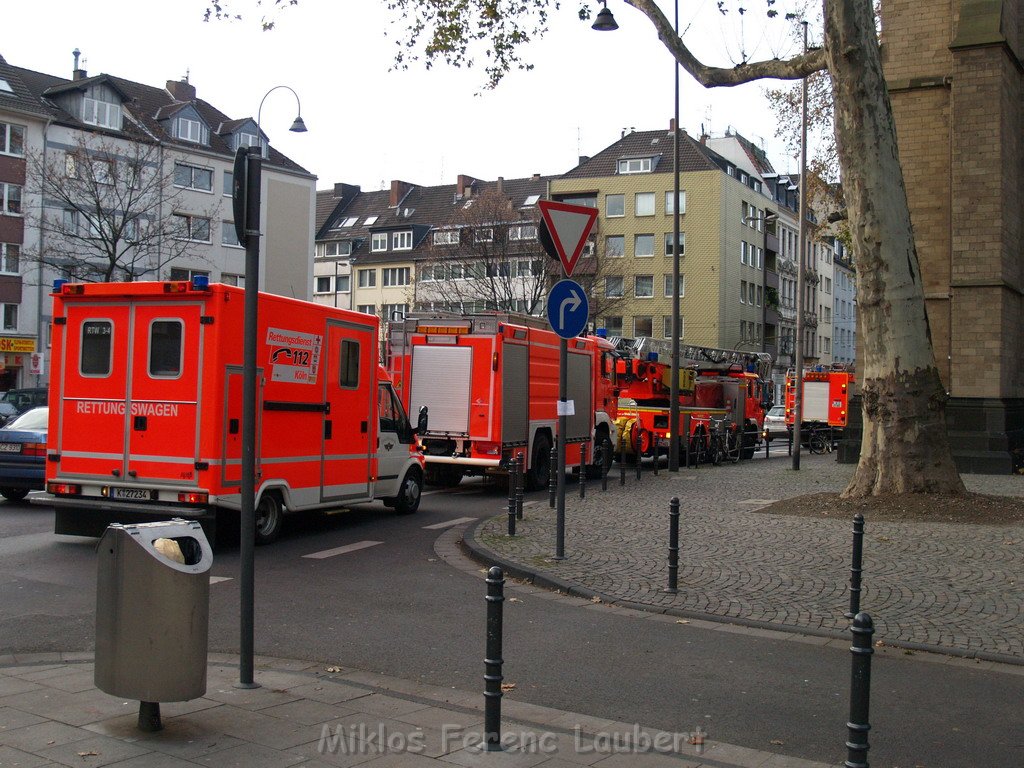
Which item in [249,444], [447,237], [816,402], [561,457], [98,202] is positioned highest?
[447,237]

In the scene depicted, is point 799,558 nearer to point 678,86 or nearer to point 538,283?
point 678,86

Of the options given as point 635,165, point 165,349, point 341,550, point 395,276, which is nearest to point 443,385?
point 341,550

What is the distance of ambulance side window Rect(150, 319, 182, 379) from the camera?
10.9 m

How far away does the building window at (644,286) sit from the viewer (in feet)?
Answer: 235

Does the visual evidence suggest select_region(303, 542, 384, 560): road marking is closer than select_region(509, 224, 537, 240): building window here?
Yes

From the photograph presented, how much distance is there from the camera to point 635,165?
7306 cm

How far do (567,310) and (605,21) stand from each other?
24.5 feet

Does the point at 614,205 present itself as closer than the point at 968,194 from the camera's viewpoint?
No

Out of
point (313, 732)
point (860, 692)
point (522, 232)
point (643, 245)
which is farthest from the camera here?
point (643, 245)

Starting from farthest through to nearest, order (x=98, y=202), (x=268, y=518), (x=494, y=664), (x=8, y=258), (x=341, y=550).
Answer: (x=8, y=258)
(x=98, y=202)
(x=268, y=518)
(x=341, y=550)
(x=494, y=664)

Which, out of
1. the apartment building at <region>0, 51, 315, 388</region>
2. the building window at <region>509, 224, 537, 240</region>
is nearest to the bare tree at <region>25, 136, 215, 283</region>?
the apartment building at <region>0, 51, 315, 388</region>

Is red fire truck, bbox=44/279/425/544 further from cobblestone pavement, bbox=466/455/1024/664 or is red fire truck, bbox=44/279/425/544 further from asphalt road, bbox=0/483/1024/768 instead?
cobblestone pavement, bbox=466/455/1024/664

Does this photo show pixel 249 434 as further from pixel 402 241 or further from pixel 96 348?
pixel 402 241

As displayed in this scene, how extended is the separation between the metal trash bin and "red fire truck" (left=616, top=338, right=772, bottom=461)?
19271 mm
